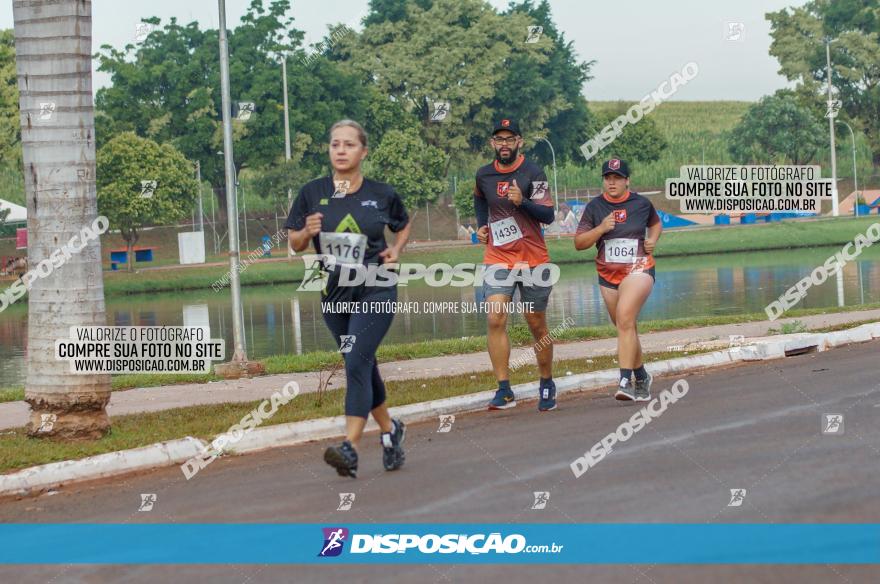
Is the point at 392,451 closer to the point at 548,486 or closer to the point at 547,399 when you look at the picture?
the point at 548,486

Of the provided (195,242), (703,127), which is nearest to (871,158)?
(703,127)

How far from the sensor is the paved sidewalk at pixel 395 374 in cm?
1294

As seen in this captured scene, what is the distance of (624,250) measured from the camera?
1168 cm

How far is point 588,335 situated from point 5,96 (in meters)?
50.5

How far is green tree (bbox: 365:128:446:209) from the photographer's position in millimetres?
68562

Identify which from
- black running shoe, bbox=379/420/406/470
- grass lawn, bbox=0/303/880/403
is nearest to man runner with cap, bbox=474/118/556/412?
black running shoe, bbox=379/420/406/470

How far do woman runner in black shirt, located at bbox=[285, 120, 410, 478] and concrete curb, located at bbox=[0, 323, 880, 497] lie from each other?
6.17 feet

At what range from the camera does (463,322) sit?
27.2m

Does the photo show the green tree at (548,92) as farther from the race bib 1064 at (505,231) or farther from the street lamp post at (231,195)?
the race bib 1064 at (505,231)

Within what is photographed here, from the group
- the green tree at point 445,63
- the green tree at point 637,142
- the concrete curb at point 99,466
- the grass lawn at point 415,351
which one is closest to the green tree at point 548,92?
the green tree at point 445,63

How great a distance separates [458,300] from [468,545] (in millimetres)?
29379

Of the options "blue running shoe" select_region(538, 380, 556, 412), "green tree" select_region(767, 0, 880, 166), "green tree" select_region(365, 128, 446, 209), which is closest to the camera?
"blue running shoe" select_region(538, 380, 556, 412)

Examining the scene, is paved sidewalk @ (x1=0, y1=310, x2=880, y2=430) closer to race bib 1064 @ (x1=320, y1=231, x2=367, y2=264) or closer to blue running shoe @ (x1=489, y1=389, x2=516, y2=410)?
blue running shoe @ (x1=489, y1=389, x2=516, y2=410)

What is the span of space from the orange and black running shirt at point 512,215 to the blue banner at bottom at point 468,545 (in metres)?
4.77
